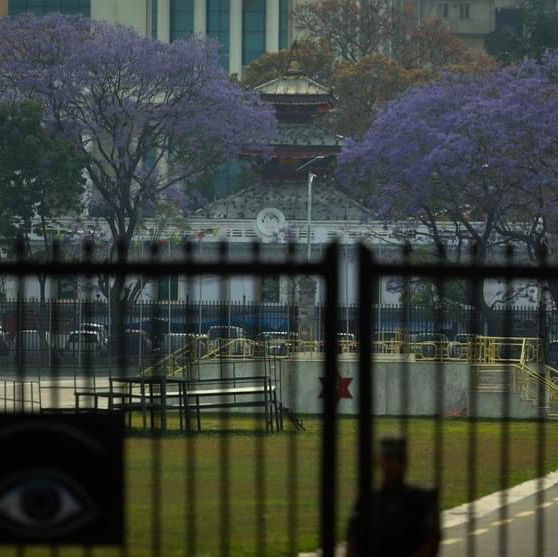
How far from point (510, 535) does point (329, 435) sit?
5579 mm

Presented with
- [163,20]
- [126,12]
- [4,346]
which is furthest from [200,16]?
[4,346]

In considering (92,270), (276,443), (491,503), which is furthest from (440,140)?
(92,270)

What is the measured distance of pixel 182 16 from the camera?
103 meters

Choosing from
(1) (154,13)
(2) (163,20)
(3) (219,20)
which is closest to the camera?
(2) (163,20)

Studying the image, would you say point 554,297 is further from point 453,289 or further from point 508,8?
point 508,8

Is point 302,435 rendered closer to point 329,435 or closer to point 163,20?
point 329,435

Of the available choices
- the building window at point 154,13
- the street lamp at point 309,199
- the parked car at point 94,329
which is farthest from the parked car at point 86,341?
the building window at point 154,13

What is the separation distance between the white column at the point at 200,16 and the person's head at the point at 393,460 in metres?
95.3

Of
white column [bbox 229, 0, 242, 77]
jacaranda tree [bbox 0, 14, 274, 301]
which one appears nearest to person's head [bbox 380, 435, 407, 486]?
jacaranda tree [bbox 0, 14, 274, 301]

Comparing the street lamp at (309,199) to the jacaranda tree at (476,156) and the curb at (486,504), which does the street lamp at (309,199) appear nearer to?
the jacaranda tree at (476,156)

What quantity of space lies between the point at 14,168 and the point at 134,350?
2460cm

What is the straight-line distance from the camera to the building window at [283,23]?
338 ft

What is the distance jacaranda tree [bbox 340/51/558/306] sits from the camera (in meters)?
54.6

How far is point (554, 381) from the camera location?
34781 mm
